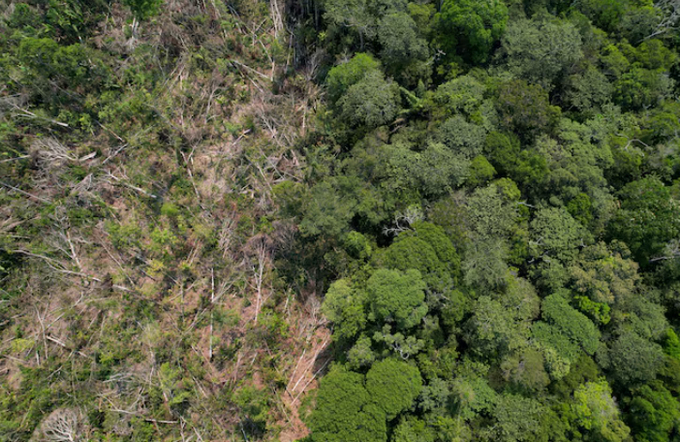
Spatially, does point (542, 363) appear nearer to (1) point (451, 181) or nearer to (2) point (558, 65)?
(1) point (451, 181)

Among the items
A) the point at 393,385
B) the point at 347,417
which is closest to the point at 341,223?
the point at 393,385

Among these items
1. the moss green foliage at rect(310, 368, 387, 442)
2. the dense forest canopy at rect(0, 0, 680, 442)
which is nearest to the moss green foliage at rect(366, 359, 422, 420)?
the dense forest canopy at rect(0, 0, 680, 442)

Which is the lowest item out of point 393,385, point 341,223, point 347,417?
point 347,417

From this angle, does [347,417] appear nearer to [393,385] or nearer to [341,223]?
[393,385]

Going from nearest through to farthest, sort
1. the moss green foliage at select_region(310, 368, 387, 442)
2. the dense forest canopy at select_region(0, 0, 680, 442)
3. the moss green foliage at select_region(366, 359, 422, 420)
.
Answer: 1. the moss green foliage at select_region(310, 368, 387, 442)
2. the moss green foliage at select_region(366, 359, 422, 420)
3. the dense forest canopy at select_region(0, 0, 680, 442)

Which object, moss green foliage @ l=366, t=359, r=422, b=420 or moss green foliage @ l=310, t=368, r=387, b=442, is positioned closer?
moss green foliage @ l=310, t=368, r=387, b=442

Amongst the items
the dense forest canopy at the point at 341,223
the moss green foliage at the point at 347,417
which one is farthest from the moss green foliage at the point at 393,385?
the moss green foliage at the point at 347,417

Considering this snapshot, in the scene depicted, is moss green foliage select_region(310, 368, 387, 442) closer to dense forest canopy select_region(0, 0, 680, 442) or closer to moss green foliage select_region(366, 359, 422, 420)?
dense forest canopy select_region(0, 0, 680, 442)

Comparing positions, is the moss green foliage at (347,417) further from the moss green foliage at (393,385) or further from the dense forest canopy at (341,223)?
the moss green foliage at (393,385)
